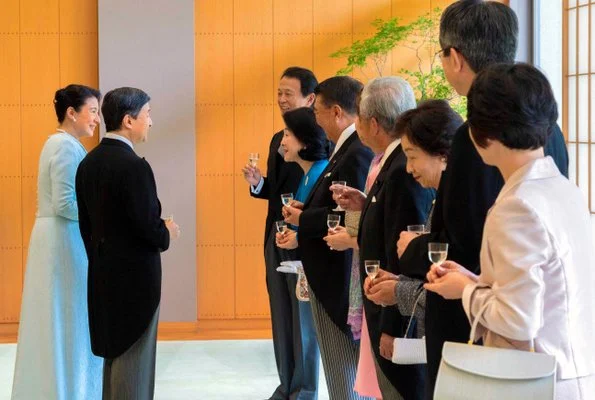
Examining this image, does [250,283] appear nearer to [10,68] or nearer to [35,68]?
[35,68]

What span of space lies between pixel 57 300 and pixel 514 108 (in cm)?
388

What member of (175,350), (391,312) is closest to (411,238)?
(391,312)

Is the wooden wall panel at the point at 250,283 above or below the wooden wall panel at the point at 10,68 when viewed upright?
below

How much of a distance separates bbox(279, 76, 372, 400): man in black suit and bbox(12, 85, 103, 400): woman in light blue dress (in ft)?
4.86

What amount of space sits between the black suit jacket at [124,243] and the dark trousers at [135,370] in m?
0.04

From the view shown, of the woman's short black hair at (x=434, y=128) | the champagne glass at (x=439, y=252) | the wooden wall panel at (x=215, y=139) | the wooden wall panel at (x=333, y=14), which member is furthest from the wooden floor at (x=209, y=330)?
the champagne glass at (x=439, y=252)

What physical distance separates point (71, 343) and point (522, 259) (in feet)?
12.9

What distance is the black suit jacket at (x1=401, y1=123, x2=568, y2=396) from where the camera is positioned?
110 inches

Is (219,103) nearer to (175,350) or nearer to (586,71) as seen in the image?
(175,350)

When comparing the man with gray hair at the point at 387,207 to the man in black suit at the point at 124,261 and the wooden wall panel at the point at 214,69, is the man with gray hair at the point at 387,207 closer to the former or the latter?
the man in black suit at the point at 124,261

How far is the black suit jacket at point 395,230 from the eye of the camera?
11.6 ft

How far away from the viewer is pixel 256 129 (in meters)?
8.53

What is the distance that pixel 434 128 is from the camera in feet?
10.5

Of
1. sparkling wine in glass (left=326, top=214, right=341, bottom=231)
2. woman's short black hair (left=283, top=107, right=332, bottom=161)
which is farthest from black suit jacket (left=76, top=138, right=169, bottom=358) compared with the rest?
sparkling wine in glass (left=326, top=214, right=341, bottom=231)
